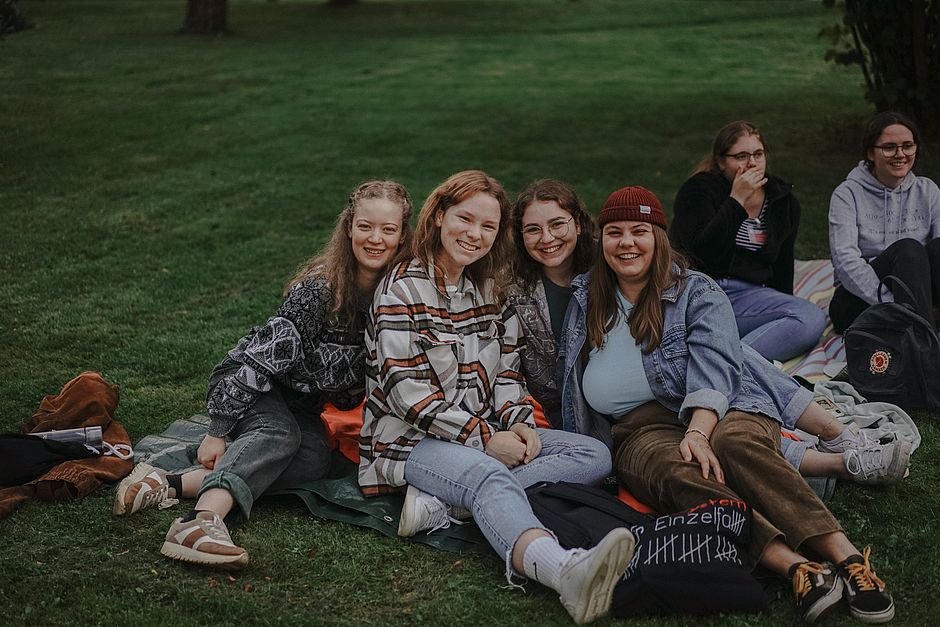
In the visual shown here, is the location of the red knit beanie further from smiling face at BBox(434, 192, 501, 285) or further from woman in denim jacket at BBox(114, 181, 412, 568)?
woman in denim jacket at BBox(114, 181, 412, 568)

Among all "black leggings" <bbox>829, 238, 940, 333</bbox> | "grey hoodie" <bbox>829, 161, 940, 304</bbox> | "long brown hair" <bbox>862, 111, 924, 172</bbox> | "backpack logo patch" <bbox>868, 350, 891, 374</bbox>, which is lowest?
"backpack logo patch" <bbox>868, 350, 891, 374</bbox>

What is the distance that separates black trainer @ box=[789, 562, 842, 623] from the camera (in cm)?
321

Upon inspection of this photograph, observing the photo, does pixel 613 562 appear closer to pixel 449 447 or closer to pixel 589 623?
pixel 589 623

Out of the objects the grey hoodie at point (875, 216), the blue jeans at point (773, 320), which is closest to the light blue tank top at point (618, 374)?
the blue jeans at point (773, 320)

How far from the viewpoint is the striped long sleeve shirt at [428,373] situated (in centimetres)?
387

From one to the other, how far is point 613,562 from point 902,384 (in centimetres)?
249

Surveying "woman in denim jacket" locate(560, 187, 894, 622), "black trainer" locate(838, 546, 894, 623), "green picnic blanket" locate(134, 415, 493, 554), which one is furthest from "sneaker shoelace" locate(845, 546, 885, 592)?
"green picnic blanket" locate(134, 415, 493, 554)

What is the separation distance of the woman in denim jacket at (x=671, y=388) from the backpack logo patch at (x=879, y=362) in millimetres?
990

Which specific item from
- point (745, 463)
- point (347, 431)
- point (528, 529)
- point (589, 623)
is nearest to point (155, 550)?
point (347, 431)

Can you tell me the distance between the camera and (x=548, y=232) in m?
4.29

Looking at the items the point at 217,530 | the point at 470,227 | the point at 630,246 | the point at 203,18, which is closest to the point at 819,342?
the point at 630,246

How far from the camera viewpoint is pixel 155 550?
3.72 metres

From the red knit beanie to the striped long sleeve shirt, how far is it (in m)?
0.57

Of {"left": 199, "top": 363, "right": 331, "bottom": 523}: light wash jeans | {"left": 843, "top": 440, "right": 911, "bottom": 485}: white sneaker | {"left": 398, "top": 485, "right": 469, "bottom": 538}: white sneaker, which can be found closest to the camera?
{"left": 398, "top": 485, "right": 469, "bottom": 538}: white sneaker
